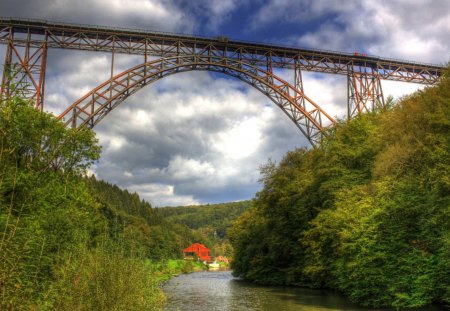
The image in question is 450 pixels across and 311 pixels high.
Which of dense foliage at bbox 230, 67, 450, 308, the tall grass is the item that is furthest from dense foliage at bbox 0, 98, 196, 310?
dense foliage at bbox 230, 67, 450, 308

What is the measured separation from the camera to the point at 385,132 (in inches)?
907

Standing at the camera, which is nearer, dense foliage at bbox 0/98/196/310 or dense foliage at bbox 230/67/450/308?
dense foliage at bbox 0/98/196/310

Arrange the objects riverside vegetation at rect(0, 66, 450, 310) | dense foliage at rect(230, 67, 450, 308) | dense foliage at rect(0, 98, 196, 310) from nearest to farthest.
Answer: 1. dense foliage at rect(0, 98, 196, 310)
2. riverside vegetation at rect(0, 66, 450, 310)
3. dense foliage at rect(230, 67, 450, 308)

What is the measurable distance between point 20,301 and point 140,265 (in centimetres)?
504

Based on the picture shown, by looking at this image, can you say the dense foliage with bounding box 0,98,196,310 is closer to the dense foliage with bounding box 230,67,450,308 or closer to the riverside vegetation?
the riverside vegetation

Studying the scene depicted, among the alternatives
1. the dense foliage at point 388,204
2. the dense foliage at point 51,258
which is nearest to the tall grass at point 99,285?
the dense foliage at point 51,258

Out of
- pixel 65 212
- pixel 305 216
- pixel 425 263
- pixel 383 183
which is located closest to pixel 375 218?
pixel 383 183

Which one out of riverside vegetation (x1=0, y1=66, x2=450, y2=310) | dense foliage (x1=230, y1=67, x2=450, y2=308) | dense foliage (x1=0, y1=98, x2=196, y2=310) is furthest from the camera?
dense foliage (x1=230, y1=67, x2=450, y2=308)

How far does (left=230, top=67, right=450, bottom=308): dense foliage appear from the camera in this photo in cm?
1698

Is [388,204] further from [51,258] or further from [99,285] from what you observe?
[51,258]

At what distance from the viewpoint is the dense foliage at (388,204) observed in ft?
55.7

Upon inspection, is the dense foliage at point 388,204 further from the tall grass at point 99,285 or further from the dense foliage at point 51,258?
the tall grass at point 99,285

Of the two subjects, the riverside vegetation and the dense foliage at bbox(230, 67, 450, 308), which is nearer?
the riverside vegetation

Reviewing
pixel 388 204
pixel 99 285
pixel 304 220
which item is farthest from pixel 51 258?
pixel 304 220
